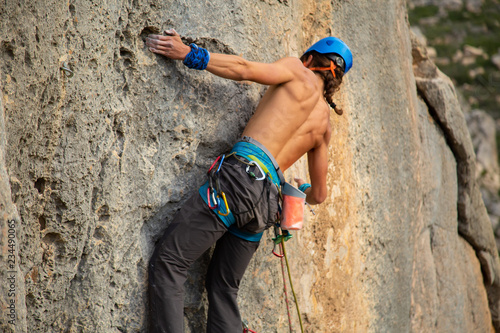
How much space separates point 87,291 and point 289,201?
1426mm

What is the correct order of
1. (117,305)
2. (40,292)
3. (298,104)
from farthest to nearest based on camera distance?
(298,104)
(117,305)
(40,292)

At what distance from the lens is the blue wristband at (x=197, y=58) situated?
301 cm

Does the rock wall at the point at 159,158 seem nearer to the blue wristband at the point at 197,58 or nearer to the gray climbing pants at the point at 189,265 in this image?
the gray climbing pants at the point at 189,265

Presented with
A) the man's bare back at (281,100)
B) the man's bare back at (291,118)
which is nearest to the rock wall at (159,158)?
the man's bare back at (281,100)

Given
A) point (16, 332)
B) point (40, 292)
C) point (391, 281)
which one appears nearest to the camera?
point (16, 332)

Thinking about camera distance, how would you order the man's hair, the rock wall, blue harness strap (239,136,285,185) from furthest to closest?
1. the man's hair
2. blue harness strap (239,136,285,185)
3. the rock wall

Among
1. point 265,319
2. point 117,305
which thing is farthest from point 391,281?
point 117,305

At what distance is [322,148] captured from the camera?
3.63 m

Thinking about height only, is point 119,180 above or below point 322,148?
above

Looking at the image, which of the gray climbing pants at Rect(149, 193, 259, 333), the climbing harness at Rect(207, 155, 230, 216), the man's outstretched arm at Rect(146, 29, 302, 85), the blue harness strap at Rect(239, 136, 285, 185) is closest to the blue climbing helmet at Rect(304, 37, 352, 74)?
the man's outstretched arm at Rect(146, 29, 302, 85)

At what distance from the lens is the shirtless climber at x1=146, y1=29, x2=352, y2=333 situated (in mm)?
3014

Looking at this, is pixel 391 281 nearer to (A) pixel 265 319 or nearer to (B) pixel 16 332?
(A) pixel 265 319

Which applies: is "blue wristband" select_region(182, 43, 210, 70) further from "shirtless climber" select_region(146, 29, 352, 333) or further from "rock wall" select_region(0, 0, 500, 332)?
"rock wall" select_region(0, 0, 500, 332)

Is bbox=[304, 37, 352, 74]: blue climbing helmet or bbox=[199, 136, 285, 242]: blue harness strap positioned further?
bbox=[304, 37, 352, 74]: blue climbing helmet
